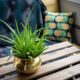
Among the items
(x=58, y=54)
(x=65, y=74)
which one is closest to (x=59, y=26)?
(x=58, y=54)

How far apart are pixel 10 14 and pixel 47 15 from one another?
489 millimetres

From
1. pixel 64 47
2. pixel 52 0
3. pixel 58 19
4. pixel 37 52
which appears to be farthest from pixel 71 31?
pixel 37 52

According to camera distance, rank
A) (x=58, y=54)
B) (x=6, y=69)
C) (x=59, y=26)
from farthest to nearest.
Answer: (x=59, y=26)
(x=58, y=54)
(x=6, y=69)

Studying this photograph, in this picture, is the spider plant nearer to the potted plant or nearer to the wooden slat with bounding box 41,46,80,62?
the potted plant

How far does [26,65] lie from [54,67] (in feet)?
0.84

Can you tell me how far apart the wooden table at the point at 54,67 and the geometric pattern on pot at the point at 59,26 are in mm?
670

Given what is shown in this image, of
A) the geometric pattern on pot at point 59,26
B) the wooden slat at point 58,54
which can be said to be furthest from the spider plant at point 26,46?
the geometric pattern on pot at point 59,26

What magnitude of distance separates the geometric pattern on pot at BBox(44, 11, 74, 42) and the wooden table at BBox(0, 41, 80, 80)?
67cm

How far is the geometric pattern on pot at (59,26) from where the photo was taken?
2363 millimetres

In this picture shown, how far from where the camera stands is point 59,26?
2379 mm

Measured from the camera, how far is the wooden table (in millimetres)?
1333

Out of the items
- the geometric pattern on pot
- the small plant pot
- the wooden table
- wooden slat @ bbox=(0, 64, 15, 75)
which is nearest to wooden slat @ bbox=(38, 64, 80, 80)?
the wooden table

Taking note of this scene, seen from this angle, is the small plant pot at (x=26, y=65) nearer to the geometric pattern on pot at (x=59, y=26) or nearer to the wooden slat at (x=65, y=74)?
the wooden slat at (x=65, y=74)

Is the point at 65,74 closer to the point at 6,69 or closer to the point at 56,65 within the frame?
the point at 56,65
